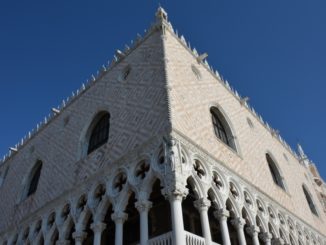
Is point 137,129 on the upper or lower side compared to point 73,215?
upper

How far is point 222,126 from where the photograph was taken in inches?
420

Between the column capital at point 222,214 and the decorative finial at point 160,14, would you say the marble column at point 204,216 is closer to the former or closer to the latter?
the column capital at point 222,214

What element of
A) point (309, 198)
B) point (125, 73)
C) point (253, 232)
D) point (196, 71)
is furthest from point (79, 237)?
point (309, 198)

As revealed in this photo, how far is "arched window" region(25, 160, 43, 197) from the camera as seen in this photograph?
1208cm

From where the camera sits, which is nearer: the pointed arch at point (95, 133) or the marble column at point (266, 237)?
the marble column at point (266, 237)

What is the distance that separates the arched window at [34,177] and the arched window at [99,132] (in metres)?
3.30

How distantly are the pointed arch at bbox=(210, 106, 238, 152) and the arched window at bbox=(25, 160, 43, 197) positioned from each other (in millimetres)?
6785

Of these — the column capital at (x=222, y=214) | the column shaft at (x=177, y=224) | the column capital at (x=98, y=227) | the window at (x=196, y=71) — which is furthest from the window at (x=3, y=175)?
the column shaft at (x=177, y=224)

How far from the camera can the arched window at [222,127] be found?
10.2 metres

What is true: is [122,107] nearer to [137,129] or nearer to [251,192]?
[137,129]

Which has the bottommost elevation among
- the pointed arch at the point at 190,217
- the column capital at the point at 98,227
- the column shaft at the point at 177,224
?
the column shaft at the point at 177,224

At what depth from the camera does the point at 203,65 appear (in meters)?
11.5

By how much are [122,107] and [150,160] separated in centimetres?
282

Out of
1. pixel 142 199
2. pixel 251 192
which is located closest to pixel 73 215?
pixel 142 199
